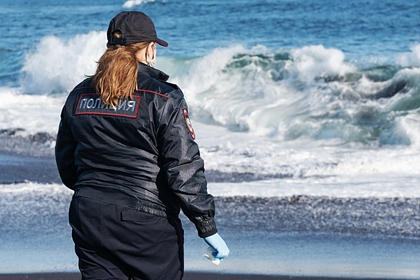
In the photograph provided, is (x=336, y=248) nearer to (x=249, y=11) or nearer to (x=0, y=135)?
(x=0, y=135)

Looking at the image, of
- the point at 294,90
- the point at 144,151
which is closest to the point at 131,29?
the point at 144,151

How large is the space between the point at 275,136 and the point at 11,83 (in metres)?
8.73

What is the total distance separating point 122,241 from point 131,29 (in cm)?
73

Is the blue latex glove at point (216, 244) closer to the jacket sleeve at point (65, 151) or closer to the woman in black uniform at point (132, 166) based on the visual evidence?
the woman in black uniform at point (132, 166)

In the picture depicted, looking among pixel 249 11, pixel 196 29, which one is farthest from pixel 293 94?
pixel 249 11

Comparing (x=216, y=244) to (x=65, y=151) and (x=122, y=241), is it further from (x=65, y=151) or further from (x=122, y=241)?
(x=65, y=151)

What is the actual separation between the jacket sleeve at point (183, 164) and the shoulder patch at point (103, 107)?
110 mm

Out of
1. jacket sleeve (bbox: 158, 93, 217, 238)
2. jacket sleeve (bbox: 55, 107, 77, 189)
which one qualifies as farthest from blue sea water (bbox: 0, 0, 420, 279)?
jacket sleeve (bbox: 158, 93, 217, 238)

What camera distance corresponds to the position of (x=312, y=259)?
491 cm

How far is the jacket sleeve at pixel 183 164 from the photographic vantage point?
241 cm

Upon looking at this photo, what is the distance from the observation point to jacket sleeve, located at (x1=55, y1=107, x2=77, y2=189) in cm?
261

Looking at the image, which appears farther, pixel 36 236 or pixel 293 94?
pixel 293 94

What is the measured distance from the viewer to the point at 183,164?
7.95ft

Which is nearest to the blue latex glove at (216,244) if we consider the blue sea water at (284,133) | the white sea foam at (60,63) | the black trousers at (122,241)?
the black trousers at (122,241)
